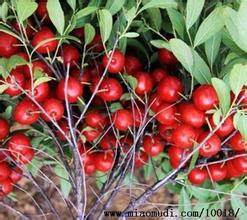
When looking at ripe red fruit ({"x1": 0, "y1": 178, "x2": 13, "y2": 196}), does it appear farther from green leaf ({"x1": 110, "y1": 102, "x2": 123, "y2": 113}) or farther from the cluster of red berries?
green leaf ({"x1": 110, "y1": 102, "x2": 123, "y2": 113})

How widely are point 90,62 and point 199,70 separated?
148mm

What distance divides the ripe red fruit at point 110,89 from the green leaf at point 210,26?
105mm

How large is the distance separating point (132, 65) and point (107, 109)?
6cm

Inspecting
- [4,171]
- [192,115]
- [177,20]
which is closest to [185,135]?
[192,115]

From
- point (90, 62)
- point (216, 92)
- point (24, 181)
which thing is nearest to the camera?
point (216, 92)

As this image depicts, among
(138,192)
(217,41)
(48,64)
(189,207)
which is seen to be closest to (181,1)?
(217,41)

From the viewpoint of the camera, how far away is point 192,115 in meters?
0.48

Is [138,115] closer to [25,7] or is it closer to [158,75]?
[158,75]

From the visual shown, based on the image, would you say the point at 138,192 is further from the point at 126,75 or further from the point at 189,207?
the point at 126,75

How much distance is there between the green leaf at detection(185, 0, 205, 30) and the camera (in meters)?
0.44

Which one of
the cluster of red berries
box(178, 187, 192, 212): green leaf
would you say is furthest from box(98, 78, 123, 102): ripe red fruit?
box(178, 187, 192, 212): green leaf

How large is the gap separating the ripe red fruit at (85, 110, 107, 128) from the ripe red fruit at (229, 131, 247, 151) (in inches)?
6.3

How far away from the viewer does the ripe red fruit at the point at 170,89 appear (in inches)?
19.3

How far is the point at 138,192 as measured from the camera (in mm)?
871
